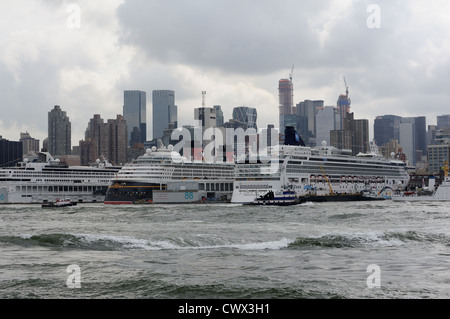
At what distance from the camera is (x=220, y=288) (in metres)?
19.7

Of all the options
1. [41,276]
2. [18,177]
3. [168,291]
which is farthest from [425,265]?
[18,177]

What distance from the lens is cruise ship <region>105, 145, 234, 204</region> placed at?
4513 inches

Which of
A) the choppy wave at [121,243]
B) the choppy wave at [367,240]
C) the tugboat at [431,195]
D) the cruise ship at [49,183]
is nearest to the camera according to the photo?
the choppy wave at [121,243]

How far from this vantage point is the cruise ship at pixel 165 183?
114625mm

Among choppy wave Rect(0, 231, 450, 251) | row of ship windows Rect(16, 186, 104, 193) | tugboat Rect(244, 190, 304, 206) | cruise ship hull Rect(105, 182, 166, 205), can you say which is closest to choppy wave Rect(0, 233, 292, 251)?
choppy wave Rect(0, 231, 450, 251)

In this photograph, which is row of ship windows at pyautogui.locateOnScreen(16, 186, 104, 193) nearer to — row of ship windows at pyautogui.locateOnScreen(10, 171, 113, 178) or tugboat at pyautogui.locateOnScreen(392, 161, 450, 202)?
row of ship windows at pyautogui.locateOnScreen(10, 171, 113, 178)

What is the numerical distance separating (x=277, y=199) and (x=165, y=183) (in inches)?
1452

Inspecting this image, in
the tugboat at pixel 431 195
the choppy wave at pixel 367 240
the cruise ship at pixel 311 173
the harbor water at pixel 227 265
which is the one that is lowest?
the tugboat at pixel 431 195

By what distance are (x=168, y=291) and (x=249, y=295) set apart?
2950 mm

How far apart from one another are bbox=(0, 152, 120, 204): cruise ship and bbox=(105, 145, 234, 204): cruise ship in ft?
72.8

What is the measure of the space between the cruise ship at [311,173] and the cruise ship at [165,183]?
13.6 metres

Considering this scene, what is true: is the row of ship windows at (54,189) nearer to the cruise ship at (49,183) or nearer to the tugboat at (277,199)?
the cruise ship at (49,183)

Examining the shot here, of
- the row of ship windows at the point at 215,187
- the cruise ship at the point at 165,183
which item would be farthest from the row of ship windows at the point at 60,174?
the row of ship windows at the point at 215,187

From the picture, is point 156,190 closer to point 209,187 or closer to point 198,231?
point 209,187
